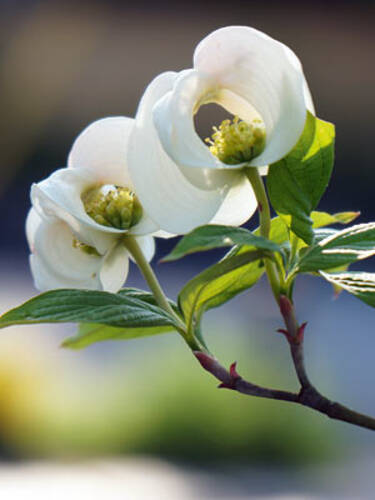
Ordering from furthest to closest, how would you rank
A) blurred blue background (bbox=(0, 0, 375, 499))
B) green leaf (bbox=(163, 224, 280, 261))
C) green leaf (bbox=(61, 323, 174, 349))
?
blurred blue background (bbox=(0, 0, 375, 499))
green leaf (bbox=(61, 323, 174, 349))
green leaf (bbox=(163, 224, 280, 261))

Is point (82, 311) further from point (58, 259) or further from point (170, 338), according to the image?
point (170, 338)

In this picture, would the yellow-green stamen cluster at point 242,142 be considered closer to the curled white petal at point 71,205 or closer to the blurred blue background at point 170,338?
the curled white petal at point 71,205

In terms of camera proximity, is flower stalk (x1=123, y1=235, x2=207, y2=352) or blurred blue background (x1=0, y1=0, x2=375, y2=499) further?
blurred blue background (x1=0, y1=0, x2=375, y2=499)

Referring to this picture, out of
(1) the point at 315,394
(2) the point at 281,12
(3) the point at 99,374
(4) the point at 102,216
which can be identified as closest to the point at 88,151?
(4) the point at 102,216

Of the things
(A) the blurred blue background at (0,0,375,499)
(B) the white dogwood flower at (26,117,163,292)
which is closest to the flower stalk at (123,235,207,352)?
(B) the white dogwood flower at (26,117,163,292)

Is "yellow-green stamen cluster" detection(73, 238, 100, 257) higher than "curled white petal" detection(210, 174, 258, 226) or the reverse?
the reverse

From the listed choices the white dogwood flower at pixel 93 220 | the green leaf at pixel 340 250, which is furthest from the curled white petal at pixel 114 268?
the green leaf at pixel 340 250

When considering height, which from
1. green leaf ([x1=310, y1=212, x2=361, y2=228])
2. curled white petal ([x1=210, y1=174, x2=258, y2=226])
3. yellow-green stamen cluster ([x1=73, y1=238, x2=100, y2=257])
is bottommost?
green leaf ([x1=310, y1=212, x2=361, y2=228])

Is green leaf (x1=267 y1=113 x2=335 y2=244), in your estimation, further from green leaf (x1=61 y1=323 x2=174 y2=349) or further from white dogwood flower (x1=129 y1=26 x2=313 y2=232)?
green leaf (x1=61 y1=323 x2=174 y2=349)

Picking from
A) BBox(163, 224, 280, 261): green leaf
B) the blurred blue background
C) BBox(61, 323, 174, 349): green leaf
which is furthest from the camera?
the blurred blue background
